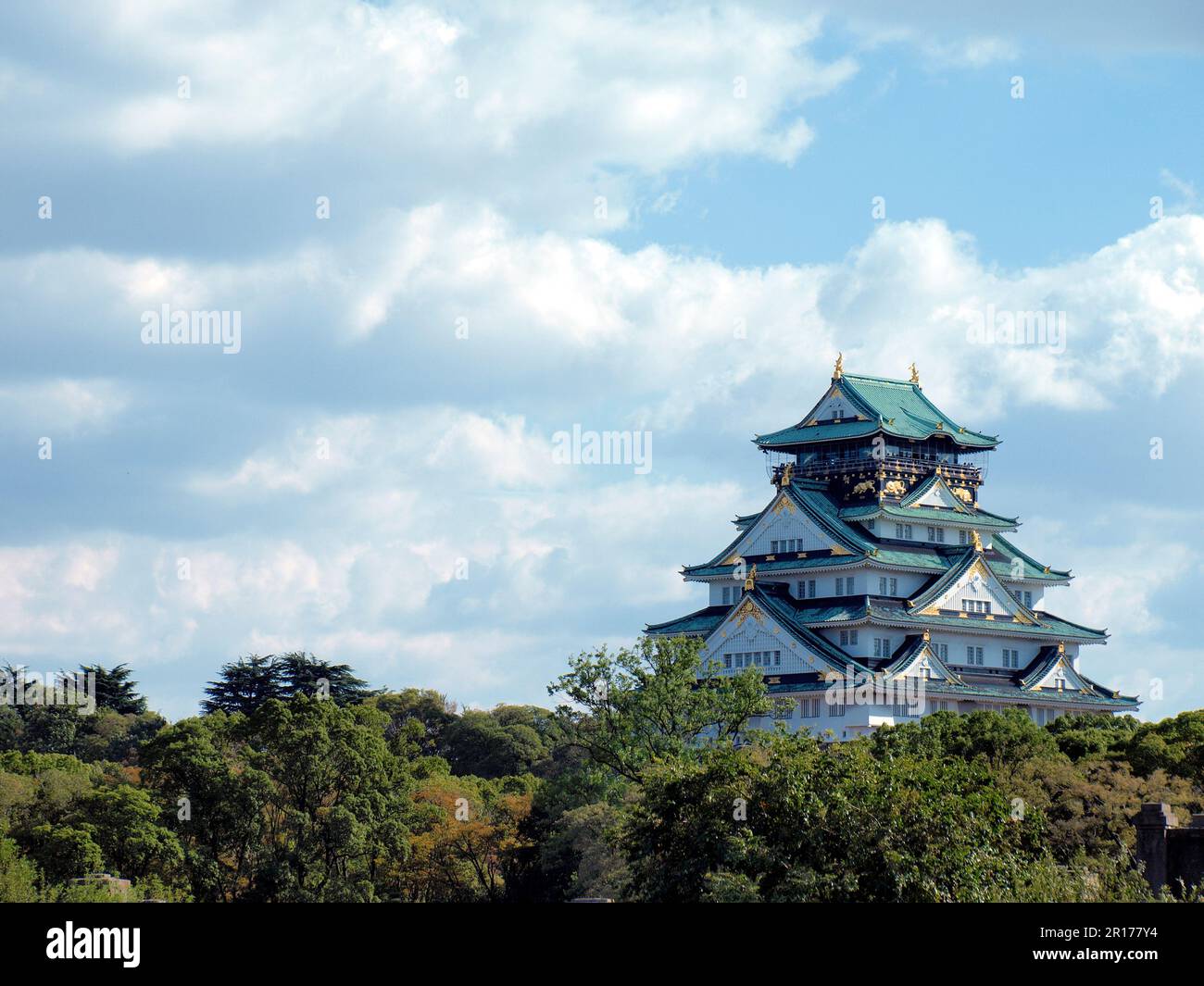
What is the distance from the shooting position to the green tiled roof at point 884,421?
97.1m

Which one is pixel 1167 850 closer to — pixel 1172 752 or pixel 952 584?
pixel 1172 752

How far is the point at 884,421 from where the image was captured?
317ft

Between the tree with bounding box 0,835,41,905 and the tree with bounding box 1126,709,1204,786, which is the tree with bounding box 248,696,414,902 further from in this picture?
the tree with bounding box 1126,709,1204,786

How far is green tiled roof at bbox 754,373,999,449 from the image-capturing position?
97062mm

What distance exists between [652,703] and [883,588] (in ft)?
95.6

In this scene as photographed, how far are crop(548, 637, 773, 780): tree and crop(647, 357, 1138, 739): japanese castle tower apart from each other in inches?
771

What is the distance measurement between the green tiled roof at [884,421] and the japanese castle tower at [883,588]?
0.32 feet

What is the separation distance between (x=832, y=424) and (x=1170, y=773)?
39.1 metres

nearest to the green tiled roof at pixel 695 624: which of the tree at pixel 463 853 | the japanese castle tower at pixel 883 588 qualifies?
the japanese castle tower at pixel 883 588

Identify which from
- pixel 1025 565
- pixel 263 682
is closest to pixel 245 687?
pixel 263 682
